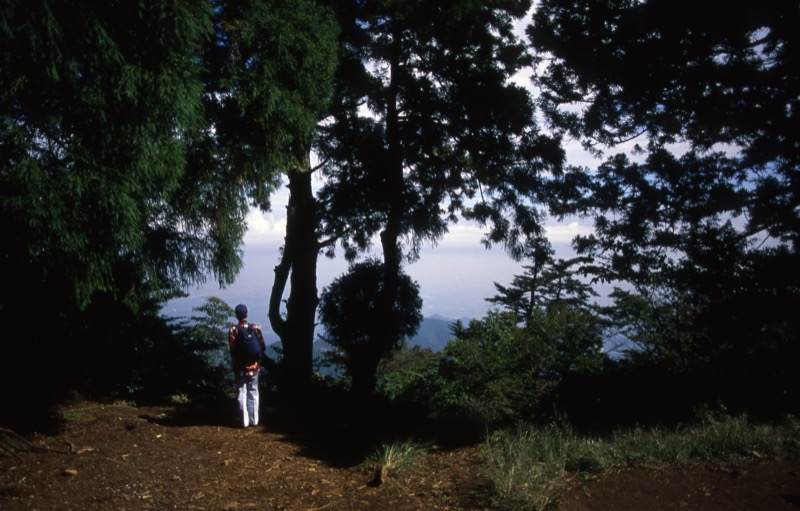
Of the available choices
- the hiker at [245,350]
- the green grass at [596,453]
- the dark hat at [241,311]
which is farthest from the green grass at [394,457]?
the dark hat at [241,311]

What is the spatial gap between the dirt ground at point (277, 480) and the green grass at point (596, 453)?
150mm

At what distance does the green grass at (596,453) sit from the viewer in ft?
13.8

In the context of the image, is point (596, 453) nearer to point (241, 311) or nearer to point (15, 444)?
point (241, 311)

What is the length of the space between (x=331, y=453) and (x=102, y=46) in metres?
4.78

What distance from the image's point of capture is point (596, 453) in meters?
4.83

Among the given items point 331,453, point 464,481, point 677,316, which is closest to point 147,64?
point 331,453

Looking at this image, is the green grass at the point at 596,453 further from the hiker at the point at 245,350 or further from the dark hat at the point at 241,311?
the dark hat at the point at 241,311

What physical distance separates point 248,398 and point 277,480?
6.85 feet

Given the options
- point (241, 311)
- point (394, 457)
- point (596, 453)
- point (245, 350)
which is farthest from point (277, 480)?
point (596, 453)

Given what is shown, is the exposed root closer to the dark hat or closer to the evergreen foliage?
the dark hat

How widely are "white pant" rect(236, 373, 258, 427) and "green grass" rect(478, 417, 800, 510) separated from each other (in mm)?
3176

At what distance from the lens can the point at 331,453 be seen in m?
5.77

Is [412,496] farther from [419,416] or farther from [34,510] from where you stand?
[419,416]

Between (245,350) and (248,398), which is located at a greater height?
(245,350)
